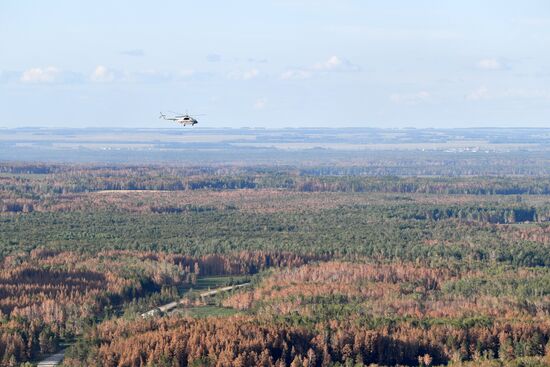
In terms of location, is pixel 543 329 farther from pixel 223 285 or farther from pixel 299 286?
pixel 223 285

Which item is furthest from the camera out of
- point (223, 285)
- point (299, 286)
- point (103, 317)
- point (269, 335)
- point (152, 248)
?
point (152, 248)

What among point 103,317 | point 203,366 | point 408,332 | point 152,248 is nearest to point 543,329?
point 408,332

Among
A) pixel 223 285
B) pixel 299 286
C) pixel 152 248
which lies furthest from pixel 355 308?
pixel 152 248

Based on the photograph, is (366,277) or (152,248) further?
(152,248)

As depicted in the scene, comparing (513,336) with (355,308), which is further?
(355,308)

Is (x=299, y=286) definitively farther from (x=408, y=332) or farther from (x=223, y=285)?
(x=408, y=332)

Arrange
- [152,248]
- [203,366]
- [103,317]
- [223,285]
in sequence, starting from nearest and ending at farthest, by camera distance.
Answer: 1. [203,366]
2. [103,317]
3. [223,285]
4. [152,248]

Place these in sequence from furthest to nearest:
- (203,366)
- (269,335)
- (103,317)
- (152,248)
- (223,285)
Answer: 1. (152,248)
2. (223,285)
3. (103,317)
4. (269,335)
5. (203,366)

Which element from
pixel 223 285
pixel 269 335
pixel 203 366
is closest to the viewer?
pixel 203 366
